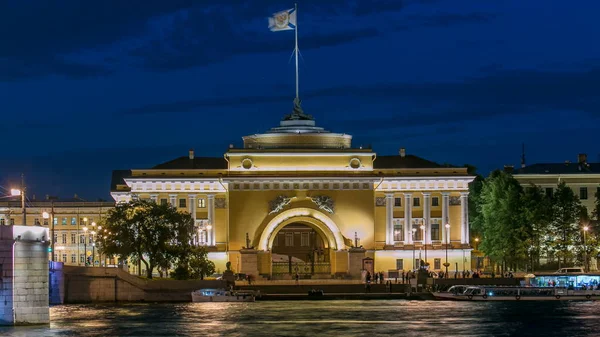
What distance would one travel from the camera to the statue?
12875 cm

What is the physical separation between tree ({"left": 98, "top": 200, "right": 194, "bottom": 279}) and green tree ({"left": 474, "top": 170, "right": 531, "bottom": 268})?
101ft

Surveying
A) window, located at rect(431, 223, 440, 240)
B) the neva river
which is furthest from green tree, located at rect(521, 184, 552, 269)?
the neva river

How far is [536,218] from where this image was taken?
125m

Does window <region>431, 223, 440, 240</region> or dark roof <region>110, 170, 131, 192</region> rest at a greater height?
dark roof <region>110, 170, 131, 192</region>

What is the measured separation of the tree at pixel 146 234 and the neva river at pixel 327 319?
385 inches

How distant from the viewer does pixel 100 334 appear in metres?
77.0

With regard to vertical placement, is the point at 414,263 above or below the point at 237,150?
below

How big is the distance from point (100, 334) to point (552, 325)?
2605 centimetres

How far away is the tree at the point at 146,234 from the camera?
11181 centimetres

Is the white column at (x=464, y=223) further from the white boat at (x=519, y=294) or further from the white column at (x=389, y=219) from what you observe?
the white boat at (x=519, y=294)

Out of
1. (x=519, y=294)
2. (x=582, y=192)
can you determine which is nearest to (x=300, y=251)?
(x=582, y=192)

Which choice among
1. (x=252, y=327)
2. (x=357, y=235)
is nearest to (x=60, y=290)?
(x=252, y=327)

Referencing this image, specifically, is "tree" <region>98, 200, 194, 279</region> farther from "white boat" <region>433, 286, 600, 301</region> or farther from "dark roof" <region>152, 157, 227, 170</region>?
"white boat" <region>433, 286, 600, 301</region>

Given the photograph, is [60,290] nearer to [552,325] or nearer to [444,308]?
[444,308]
